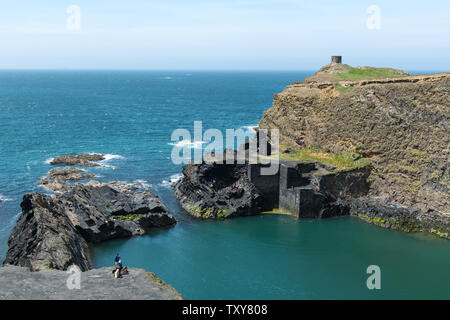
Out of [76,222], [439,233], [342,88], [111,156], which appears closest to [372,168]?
[439,233]

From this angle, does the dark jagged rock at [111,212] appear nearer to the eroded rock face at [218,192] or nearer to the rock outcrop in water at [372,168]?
the eroded rock face at [218,192]

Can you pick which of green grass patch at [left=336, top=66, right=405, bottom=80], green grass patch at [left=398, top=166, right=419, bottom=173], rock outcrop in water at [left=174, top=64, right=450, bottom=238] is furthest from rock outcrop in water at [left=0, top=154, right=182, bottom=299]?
green grass patch at [left=336, top=66, right=405, bottom=80]

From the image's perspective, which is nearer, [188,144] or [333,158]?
[333,158]

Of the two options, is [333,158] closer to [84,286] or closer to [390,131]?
[390,131]

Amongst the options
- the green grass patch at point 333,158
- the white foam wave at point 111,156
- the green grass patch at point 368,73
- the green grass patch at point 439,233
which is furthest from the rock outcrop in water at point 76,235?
the green grass patch at point 368,73

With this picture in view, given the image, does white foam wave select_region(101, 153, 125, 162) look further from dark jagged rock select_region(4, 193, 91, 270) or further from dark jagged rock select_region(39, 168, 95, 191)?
dark jagged rock select_region(4, 193, 91, 270)

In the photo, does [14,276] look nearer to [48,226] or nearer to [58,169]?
[48,226]
